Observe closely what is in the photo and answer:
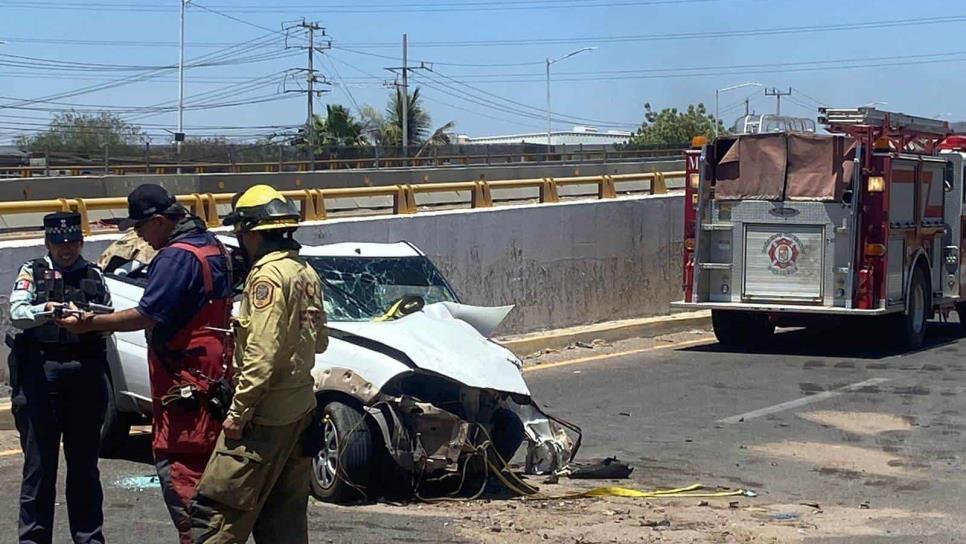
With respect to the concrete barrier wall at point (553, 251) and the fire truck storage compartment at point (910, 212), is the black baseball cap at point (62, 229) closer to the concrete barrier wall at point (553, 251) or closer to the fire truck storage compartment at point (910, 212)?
the concrete barrier wall at point (553, 251)

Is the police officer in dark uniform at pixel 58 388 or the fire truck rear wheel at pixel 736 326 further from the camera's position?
the fire truck rear wheel at pixel 736 326

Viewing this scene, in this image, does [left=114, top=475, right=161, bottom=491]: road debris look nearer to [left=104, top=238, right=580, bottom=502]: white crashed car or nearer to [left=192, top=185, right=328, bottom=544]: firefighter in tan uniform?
[left=104, top=238, right=580, bottom=502]: white crashed car

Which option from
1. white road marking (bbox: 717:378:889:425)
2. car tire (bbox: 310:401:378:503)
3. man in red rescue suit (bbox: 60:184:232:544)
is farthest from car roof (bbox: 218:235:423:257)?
man in red rescue suit (bbox: 60:184:232:544)

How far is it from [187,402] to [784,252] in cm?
1197

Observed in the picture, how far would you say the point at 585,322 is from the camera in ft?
57.4

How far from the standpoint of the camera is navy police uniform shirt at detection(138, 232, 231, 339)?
5227 mm

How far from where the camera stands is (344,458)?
7840 millimetres

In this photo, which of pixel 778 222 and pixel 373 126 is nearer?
pixel 778 222

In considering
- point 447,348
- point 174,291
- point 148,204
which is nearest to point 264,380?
point 174,291

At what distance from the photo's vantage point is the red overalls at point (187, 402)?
5266 millimetres

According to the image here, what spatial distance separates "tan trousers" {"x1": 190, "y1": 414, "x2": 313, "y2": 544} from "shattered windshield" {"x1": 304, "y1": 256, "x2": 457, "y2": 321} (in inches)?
133

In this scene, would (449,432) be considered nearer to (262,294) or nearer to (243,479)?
(243,479)

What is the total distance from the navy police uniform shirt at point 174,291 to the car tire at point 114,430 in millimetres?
3904

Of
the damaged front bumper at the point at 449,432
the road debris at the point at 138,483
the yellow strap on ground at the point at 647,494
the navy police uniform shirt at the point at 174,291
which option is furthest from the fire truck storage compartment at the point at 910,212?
the navy police uniform shirt at the point at 174,291
